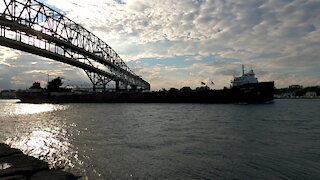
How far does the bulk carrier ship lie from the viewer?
55.1 m

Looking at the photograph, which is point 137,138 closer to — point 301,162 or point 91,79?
point 301,162

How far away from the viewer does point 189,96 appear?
63.3 m

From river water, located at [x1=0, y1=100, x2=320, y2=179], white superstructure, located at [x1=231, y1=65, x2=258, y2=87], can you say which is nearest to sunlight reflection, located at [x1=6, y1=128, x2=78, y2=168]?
river water, located at [x1=0, y1=100, x2=320, y2=179]

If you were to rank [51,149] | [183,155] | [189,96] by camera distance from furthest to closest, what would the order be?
1. [189,96]
2. [51,149]
3. [183,155]

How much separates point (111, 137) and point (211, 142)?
6.80 metres

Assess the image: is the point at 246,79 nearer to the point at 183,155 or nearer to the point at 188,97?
the point at 188,97

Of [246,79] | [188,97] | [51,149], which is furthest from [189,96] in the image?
[51,149]

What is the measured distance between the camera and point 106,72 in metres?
86.0

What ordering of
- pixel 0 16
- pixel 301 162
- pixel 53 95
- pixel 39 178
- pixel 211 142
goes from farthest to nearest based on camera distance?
pixel 53 95 < pixel 0 16 < pixel 211 142 < pixel 301 162 < pixel 39 178

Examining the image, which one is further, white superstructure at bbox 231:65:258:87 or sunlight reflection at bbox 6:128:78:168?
white superstructure at bbox 231:65:258:87

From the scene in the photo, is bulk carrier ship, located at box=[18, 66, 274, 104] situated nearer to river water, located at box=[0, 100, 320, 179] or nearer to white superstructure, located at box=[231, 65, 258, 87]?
white superstructure, located at box=[231, 65, 258, 87]

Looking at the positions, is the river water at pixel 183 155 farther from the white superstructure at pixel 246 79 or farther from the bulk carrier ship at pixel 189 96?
the white superstructure at pixel 246 79

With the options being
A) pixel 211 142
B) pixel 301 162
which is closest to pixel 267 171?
pixel 301 162

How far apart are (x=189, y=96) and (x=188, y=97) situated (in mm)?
375
